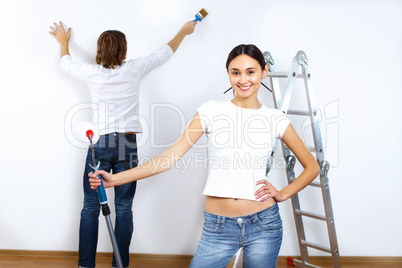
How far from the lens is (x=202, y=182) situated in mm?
3021

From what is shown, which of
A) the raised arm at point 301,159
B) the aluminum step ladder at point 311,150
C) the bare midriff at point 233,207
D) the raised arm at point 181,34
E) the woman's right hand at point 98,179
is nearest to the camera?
the woman's right hand at point 98,179

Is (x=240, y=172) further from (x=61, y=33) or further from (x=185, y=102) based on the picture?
(x=61, y=33)

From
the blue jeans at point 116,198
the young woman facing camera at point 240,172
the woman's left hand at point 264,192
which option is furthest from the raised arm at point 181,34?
the woman's left hand at point 264,192

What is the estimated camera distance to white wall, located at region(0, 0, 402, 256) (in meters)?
2.91

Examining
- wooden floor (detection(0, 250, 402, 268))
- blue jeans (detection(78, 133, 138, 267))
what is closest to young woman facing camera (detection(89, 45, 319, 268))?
blue jeans (detection(78, 133, 138, 267))

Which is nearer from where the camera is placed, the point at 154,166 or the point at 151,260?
the point at 154,166

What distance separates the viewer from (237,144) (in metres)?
1.69

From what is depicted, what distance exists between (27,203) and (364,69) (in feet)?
8.16

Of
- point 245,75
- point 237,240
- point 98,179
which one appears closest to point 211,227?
point 237,240

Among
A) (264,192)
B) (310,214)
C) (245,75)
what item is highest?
(245,75)

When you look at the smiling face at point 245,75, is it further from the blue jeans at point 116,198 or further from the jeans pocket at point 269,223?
the blue jeans at point 116,198

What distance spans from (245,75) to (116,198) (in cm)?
136

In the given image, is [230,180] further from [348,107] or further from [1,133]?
[1,133]

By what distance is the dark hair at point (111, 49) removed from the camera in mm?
2545
